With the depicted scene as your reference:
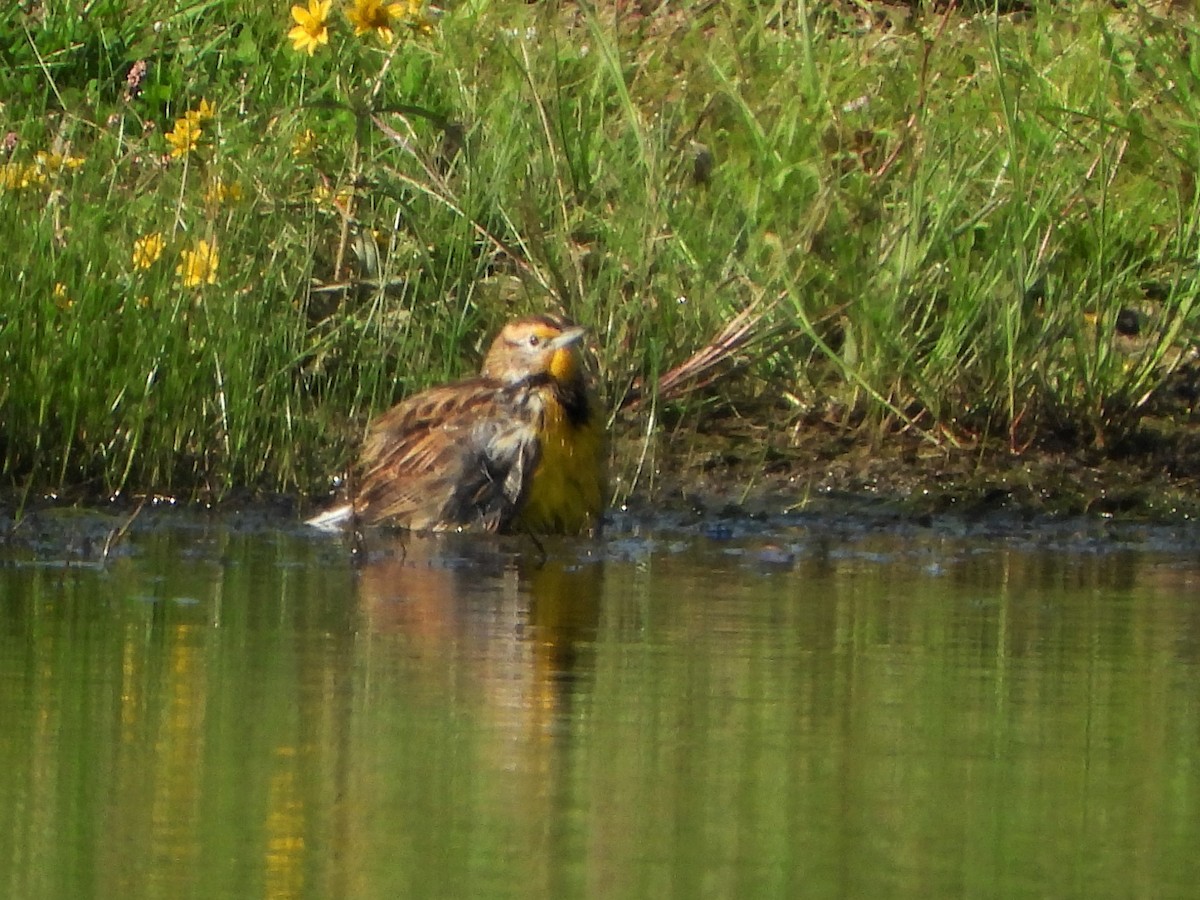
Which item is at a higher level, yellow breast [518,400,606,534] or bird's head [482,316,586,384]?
bird's head [482,316,586,384]

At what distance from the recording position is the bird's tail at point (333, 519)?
8352mm

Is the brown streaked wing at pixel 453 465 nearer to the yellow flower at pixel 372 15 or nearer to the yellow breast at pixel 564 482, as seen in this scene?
the yellow breast at pixel 564 482

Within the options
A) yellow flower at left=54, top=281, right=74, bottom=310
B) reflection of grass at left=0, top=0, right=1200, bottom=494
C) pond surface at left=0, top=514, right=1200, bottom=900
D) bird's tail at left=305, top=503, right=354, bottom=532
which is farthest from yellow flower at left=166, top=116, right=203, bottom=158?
pond surface at left=0, top=514, right=1200, bottom=900

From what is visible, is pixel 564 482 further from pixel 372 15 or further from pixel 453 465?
pixel 372 15

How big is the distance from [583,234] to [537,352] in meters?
1.55

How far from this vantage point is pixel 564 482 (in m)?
8.38

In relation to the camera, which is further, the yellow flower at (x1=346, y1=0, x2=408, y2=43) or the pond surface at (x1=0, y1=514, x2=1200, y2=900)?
the yellow flower at (x1=346, y1=0, x2=408, y2=43)

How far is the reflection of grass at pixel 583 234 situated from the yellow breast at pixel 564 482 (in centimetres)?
79

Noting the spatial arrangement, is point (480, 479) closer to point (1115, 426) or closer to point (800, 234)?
point (800, 234)

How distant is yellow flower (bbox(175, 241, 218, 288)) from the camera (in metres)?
8.54

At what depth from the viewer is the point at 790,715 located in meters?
5.31

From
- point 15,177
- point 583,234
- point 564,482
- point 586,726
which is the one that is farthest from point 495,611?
point 583,234

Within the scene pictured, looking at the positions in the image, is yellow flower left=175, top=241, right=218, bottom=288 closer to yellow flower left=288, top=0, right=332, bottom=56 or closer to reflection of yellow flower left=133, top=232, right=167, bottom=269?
reflection of yellow flower left=133, top=232, right=167, bottom=269

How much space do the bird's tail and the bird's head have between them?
654mm
